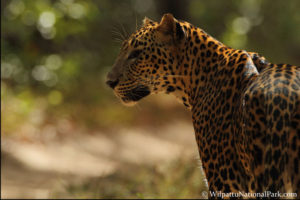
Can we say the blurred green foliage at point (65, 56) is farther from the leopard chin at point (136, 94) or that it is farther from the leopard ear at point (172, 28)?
the leopard ear at point (172, 28)

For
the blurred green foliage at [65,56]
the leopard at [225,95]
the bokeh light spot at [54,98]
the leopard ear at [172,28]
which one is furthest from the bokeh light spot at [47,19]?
the leopard ear at [172,28]

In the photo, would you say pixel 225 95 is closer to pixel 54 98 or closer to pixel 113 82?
pixel 113 82

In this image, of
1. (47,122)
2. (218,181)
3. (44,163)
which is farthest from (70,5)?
(218,181)

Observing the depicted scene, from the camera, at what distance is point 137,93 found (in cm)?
449

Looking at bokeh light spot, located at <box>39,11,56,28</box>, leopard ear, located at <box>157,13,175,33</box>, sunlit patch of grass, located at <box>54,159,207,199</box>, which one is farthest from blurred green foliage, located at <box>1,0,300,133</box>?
leopard ear, located at <box>157,13,175,33</box>

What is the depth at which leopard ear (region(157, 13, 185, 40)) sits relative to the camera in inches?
166

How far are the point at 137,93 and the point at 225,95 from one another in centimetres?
101

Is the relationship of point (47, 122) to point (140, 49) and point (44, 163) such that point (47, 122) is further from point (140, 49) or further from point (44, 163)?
point (140, 49)

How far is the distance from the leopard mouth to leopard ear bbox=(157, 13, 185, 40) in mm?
539

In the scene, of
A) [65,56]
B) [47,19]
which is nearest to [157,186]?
[47,19]

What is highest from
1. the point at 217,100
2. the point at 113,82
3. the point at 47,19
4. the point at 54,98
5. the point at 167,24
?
the point at 47,19

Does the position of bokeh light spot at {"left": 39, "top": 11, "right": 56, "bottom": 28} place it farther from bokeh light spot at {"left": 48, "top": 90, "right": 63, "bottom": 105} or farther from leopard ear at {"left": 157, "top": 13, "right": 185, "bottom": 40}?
leopard ear at {"left": 157, "top": 13, "right": 185, "bottom": 40}

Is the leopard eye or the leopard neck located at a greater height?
the leopard eye

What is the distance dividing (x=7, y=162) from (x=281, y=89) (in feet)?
22.7
